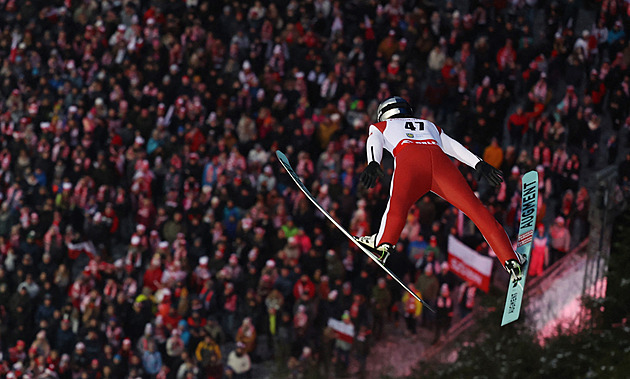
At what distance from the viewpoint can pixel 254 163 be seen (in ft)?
65.7

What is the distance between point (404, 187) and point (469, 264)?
7.26 m

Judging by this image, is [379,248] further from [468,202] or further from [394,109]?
[394,109]

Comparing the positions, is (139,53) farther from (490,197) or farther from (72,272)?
(490,197)

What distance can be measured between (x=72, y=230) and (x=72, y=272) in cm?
76

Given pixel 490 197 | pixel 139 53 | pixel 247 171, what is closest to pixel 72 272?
pixel 247 171

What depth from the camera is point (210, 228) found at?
1914 centimetres

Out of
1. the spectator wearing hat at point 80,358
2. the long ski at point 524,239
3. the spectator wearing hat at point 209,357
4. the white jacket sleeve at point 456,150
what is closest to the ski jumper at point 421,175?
the white jacket sleeve at point 456,150

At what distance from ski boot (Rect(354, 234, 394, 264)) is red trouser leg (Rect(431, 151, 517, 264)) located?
2.15 feet

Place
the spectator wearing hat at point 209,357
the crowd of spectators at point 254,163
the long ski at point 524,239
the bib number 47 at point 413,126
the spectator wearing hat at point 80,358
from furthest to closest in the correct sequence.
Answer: the spectator wearing hat at point 80,358 → the crowd of spectators at point 254,163 → the spectator wearing hat at point 209,357 → the bib number 47 at point 413,126 → the long ski at point 524,239

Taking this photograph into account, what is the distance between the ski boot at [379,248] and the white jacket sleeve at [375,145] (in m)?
0.64

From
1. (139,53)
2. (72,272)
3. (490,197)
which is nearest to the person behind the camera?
(490,197)

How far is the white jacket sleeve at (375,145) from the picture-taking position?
9.16m

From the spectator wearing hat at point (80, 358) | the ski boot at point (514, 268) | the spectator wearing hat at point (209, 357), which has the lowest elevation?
the ski boot at point (514, 268)

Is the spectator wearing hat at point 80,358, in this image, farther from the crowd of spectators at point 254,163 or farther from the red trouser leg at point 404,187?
the red trouser leg at point 404,187
